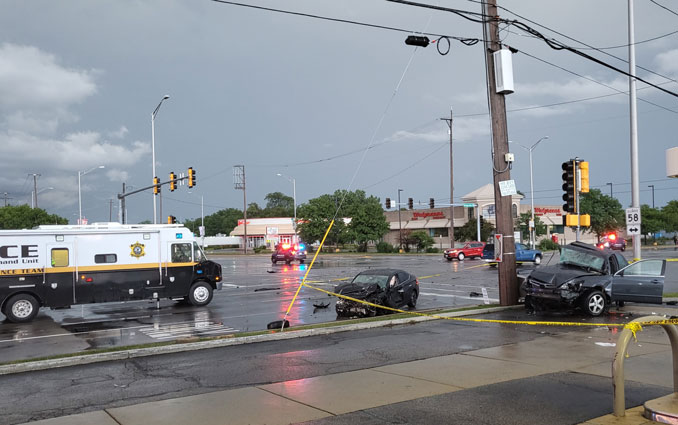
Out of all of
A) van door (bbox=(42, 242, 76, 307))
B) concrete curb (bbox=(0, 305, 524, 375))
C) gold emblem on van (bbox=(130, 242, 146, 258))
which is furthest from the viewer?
gold emblem on van (bbox=(130, 242, 146, 258))

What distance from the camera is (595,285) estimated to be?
1440 centimetres

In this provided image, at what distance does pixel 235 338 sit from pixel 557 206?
290 feet

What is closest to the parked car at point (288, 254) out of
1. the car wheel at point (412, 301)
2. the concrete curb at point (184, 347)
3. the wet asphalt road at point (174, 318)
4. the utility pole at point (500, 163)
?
the wet asphalt road at point (174, 318)

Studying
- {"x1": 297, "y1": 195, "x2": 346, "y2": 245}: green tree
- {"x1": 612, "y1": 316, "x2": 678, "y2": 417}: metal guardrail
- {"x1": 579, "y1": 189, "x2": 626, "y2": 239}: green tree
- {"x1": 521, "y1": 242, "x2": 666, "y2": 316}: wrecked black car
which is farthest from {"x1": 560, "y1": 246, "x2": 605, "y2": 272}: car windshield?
{"x1": 579, "y1": 189, "x2": 626, "y2": 239}: green tree

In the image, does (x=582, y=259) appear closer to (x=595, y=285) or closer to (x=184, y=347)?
(x=595, y=285)

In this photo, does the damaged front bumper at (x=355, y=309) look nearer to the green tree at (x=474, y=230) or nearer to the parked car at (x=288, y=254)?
the parked car at (x=288, y=254)

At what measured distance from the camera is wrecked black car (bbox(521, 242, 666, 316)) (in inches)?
560

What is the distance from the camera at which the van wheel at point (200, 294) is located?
64.4 feet

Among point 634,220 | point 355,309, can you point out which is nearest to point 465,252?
point 634,220

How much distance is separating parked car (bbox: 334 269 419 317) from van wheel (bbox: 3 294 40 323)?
347 inches

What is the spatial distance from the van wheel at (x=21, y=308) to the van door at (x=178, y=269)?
388cm

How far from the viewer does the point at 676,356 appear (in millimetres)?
6125

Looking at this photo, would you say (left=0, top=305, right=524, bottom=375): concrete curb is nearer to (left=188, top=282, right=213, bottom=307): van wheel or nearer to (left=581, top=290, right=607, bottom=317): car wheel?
(left=581, top=290, right=607, bottom=317): car wheel

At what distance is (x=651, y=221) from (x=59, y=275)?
3441 inches
